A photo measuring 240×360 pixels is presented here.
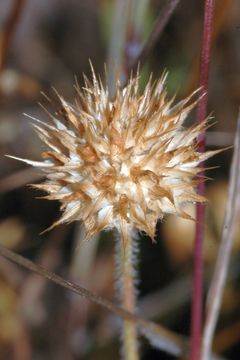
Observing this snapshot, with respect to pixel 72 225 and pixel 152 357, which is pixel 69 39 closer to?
pixel 72 225

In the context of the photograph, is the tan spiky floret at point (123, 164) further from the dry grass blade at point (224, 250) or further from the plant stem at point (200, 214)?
the dry grass blade at point (224, 250)

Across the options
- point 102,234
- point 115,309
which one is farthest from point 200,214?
point 102,234

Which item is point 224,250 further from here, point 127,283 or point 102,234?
point 102,234

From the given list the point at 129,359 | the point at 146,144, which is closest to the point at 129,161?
the point at 146,144

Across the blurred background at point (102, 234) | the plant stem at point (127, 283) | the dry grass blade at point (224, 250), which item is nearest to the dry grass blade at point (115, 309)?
the plant stem at point (127, 283)

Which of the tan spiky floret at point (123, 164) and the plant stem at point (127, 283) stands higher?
the tan spiky floret at point (123, 164)

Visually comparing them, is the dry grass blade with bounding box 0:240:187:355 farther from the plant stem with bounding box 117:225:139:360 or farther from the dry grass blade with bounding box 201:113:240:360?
the dry grass blade with bounding box 201:113:240:360

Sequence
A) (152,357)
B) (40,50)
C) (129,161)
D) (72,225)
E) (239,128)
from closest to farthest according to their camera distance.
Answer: (129,161), (239,128), (152,357), (72,225), (40,50)
